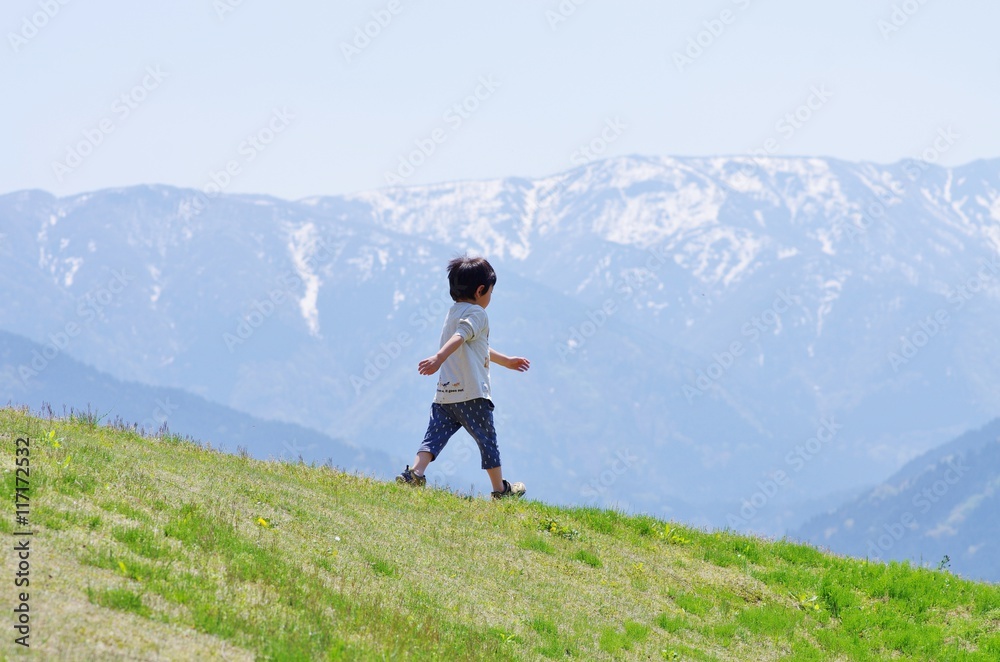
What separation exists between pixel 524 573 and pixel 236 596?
3858 millimetres

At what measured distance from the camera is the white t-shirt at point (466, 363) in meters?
12.8

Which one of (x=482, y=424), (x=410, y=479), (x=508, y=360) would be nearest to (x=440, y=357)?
(x=482, y=424)

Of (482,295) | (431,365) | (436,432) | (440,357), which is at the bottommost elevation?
(436,432)

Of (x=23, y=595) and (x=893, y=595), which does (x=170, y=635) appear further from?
(x=893, y=595)

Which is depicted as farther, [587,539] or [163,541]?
[587,539]

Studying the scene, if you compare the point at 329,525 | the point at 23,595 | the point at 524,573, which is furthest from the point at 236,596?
the point at 524,573

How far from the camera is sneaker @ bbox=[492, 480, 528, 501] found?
1385 centimetres

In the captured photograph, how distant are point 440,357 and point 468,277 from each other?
143cm

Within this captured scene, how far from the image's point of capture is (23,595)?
6812 mm

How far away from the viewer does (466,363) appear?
12867 mm

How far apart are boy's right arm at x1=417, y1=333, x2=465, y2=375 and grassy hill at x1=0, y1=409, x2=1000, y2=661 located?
5.54ft

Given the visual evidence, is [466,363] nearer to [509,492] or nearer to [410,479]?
[410,479]

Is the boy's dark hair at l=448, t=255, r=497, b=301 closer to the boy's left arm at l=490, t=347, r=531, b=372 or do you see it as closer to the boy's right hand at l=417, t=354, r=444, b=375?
the boy's left arm at l=490, t=347, r=531, b=372

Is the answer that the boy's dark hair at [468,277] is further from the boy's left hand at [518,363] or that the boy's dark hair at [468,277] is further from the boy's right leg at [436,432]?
the boy's right leg at [436,432]
